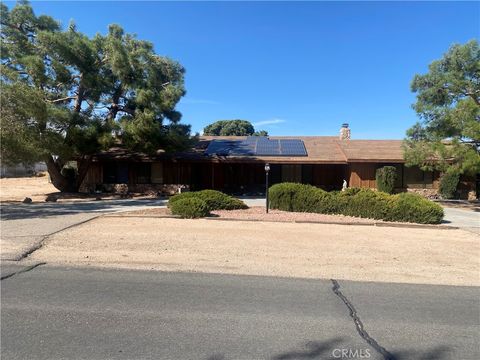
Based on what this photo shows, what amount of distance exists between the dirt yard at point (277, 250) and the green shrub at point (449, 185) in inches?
532

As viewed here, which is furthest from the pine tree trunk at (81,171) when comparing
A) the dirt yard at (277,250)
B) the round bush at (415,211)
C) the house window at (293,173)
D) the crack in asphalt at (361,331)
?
the crack in asphalt at (361,331)

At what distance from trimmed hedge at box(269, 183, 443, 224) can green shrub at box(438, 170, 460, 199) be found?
11.5m

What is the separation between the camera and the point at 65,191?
25.8 metres

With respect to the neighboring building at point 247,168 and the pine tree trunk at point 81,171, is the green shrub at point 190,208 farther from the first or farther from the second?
the pine tree trunk at point 81,171

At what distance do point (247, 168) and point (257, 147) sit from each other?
1.70 meters

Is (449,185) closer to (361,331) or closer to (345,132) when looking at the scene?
(345,132)

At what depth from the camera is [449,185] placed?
81.4 ft

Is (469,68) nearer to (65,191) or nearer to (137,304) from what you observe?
(137,304)

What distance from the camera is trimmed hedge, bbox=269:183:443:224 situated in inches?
544

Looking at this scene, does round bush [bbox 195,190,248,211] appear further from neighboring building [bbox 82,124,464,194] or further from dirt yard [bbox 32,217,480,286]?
neighboring building [bbox 82,124,464,194]

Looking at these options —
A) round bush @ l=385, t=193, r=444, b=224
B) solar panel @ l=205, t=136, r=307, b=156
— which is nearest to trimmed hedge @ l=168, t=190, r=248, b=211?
round bush @ l=385, t=193, r=444, b=224

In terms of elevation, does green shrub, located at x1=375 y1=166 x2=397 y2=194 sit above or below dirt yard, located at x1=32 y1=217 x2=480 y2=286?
above

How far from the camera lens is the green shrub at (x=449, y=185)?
24.7 meters

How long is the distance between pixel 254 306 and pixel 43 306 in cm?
267
